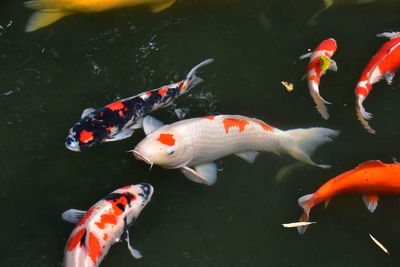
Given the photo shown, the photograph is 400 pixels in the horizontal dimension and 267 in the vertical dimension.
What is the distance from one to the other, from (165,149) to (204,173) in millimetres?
449

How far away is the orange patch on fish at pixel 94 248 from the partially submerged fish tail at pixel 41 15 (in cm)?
238

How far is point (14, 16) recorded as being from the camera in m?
4.73

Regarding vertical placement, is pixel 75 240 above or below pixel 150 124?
below

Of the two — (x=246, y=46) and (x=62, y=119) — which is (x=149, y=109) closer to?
(x=62, y=119)

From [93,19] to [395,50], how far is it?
2859 millimetres

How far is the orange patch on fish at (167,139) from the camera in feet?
11.0

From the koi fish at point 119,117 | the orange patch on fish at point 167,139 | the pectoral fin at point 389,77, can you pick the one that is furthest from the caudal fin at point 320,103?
the orange patch on fish at point 167,139

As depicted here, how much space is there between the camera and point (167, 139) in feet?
11.1

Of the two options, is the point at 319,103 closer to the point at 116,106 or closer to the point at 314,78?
the point at 314,78

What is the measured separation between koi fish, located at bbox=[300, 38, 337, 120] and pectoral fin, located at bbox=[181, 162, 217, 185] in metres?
1.07

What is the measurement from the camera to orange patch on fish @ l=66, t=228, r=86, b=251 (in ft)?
9.99

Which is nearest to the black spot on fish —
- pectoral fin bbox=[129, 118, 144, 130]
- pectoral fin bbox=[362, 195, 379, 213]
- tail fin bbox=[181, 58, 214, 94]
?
pectoral fin bbox=[129, 118, 144, 130]

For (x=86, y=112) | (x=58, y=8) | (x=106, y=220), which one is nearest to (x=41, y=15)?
(x=58, y=8)

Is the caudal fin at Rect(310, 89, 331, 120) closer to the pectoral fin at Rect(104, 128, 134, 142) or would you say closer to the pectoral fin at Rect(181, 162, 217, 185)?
the pectoral fin at Rect(181, 162, 217, 185)
